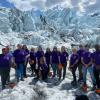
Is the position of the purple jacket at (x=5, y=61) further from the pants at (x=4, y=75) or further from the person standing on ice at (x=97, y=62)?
the person standing on ice at (x=97, y=62)

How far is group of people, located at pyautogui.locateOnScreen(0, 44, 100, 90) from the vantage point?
13.4 meters

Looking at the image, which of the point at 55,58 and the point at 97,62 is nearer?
the point at 97,62

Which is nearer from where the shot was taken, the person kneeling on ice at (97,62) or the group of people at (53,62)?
the person kneeling on ice at (97,62)

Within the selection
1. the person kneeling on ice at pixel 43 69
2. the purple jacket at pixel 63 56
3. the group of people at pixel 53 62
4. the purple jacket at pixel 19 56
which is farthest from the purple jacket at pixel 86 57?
the purple jacket at pixel 19 56

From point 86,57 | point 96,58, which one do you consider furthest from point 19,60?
point 96,58

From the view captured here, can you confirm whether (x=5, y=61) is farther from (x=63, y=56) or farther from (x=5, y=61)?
(x=63, y=56)

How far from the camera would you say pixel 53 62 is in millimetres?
15562

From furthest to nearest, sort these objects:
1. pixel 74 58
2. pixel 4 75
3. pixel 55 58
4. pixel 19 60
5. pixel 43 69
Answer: pixel 43 69 < pixel 55 58 < pixel 19 60 < pixel 74 58 < pixel 4 75

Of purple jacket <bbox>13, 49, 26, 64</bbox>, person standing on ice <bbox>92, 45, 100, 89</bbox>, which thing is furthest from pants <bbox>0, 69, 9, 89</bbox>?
person standing on ice <bbox>92, 45, 100, 89</bbox>

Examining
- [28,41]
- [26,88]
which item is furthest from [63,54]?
[28,41]

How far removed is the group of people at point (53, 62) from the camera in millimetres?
13430

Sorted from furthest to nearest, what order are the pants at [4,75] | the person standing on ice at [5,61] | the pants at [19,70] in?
the pants at [19,70] < the pants at [4,75] < the person standing on ice at [5,61]

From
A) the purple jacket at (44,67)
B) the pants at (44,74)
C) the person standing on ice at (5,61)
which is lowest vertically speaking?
the pants at (44,74)

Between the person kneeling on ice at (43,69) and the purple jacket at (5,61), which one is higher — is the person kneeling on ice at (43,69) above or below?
below
